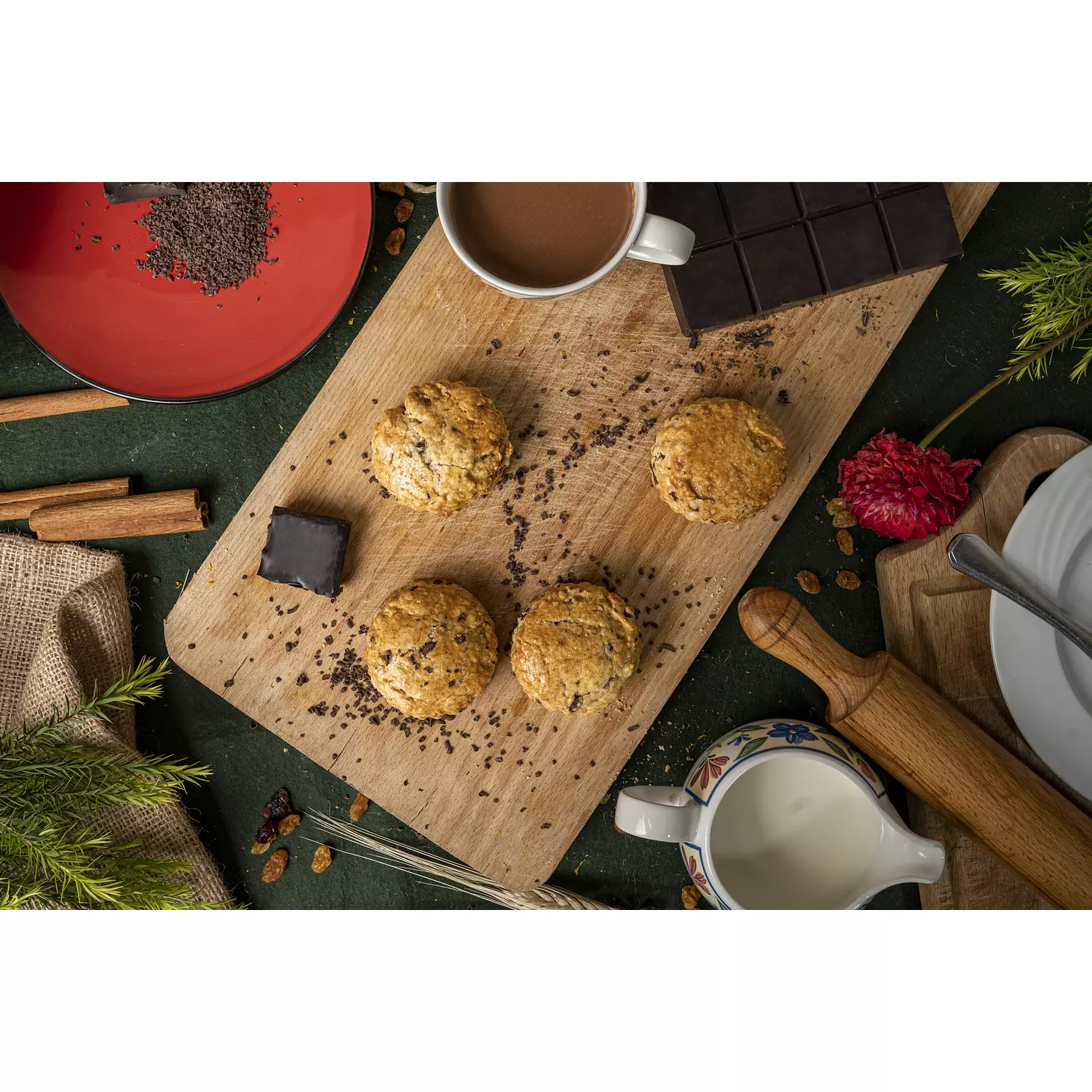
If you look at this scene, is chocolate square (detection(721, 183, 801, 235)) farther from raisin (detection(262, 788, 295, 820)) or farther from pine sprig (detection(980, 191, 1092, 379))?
raisin (detection(262, 788, 295, 820))

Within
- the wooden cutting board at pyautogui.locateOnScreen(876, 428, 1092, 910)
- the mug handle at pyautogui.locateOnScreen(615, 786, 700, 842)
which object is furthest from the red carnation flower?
the mug handle at pyautogui.locateOnScreen(615, 786, 700, 842)

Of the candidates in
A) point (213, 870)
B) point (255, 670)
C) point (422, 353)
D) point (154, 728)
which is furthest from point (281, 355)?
point (213, 870)

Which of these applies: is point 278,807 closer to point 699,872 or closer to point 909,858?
point 699,872

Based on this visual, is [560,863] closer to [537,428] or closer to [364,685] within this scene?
[364,685]

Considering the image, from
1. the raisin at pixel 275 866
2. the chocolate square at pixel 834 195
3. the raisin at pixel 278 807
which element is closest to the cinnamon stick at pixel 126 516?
the raisin at pixel 278 807

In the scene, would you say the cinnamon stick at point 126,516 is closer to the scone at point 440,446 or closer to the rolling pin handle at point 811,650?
the scone at point 440,446

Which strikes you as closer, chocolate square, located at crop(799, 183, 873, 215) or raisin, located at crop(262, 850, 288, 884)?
chocolate square, located at crop(799, 183, 873, 215)

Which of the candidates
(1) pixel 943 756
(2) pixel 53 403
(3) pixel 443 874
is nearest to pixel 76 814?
(3) pixel 443 874
